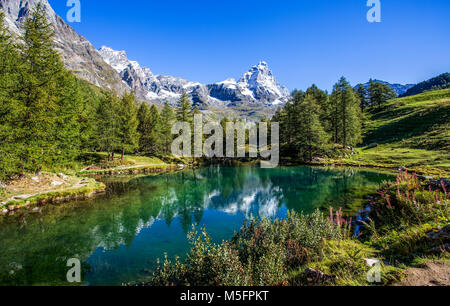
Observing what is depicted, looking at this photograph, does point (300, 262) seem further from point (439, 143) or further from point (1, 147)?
point (439, 143)

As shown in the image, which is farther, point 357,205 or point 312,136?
point 312,136

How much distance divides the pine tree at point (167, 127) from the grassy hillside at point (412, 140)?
162ft

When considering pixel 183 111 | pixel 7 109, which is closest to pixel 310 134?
pixel 183 111

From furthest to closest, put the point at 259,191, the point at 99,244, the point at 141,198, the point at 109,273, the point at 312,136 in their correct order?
the point at 312,136 < the point at 259,191 < the point at 141,198 < the point at 99,244 < the point at 109,273

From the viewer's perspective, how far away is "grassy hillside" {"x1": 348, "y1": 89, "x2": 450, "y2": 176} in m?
34.6

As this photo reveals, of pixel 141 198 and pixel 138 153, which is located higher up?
pixel 138 153

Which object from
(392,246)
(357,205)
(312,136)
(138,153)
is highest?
(312,136)

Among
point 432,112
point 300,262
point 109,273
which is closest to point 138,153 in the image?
point 109,273

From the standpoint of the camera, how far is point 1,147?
1695 cm

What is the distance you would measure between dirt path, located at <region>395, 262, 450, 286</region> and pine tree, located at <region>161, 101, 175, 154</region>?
60431 mm

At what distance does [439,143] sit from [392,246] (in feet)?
166

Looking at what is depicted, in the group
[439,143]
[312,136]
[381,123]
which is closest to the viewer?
[439,143]

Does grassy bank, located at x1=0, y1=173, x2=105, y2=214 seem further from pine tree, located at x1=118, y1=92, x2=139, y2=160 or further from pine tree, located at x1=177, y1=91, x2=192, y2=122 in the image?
pine tree, located at x1=177, y1=91, x2=192, y2=122

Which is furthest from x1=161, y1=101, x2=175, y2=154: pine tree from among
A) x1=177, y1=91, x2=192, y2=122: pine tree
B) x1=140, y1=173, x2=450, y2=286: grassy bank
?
x1=140, y1=173, x2=450, y2=286: grassy bank
